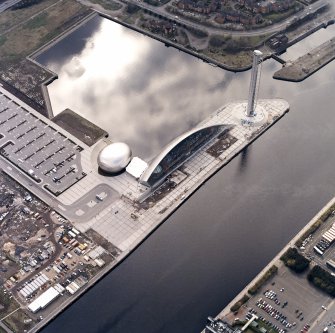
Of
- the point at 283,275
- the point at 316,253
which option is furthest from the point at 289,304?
the point at 316,253

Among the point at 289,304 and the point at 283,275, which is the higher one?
the point at 283,275

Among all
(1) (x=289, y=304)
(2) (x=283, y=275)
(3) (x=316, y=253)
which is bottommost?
(1) (x=289, y=304)

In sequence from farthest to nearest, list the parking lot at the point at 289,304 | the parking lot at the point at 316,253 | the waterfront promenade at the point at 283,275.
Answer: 1. the parking lot at the point at 316,253
2. the waterfront promenade at the point at 283,275
3. the parking lot at the point at 289,304

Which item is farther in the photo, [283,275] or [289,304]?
[283,275]

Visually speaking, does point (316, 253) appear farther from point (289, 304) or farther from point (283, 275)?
point (289, 304)

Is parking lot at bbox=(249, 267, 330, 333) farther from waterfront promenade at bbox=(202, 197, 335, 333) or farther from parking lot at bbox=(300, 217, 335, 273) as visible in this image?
parking lot at bbox=(300, 217, 335, 273)

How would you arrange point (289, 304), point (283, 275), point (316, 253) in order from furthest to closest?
point (316, 253) → point (283, 275) → point (289, 304)

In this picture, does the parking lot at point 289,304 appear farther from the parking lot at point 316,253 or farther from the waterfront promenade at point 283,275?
the parking lot at point 316,253

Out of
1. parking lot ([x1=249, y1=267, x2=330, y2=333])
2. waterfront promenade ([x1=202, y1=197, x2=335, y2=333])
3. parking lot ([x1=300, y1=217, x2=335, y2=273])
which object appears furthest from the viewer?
parking lot ([x1=300, y1=217, x2=335, y2=273])

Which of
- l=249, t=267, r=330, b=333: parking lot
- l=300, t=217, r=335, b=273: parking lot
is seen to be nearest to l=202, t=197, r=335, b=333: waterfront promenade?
l=249, t=267, r=330, b=333: parking lot

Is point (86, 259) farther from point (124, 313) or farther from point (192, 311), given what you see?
point (192, 311)

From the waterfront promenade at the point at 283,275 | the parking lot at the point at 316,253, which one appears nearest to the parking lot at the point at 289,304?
the waterfront promenade at the point at 283,275

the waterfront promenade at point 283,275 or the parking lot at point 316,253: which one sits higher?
the parking lot at point 316,253
